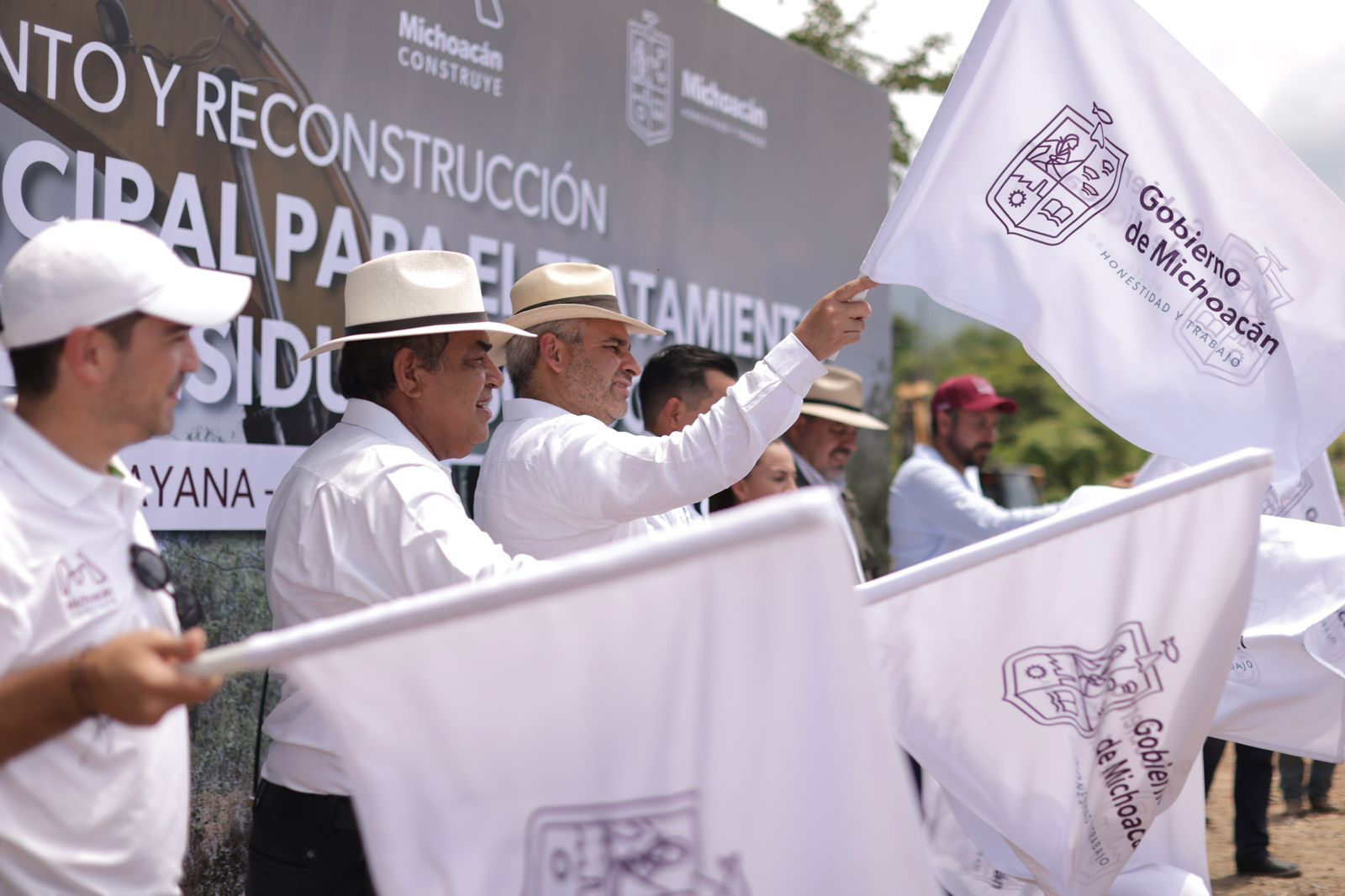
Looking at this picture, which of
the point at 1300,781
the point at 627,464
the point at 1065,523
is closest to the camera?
the point at 1065,523

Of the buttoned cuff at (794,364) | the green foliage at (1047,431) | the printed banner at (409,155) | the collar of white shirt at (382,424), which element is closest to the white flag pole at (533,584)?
the collar of white shirt at (382,424)

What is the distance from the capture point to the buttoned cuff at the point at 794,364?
2.98 metres

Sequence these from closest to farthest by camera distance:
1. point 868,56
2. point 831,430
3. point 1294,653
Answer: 1. point 1294,653
2. point 831,430
3. point 868,56

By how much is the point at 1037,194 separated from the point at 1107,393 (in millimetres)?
531

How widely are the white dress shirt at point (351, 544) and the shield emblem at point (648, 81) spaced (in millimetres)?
3303

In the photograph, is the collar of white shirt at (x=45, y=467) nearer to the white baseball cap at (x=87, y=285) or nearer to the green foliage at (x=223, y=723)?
the white baseball cap at (x=87, y=285)

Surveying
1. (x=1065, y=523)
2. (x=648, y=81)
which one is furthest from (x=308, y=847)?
(x=648, y=81)

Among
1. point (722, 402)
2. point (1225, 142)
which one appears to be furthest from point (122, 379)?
point (1225, 142)

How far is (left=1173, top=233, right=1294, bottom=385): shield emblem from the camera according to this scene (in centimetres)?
330

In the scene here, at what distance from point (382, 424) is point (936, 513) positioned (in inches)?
157

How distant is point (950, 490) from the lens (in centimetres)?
615

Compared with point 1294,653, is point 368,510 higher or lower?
higher

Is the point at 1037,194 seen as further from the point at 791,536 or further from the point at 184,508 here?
the point at 184,508

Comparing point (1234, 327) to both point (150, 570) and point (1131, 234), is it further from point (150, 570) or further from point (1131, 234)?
point (150, 570)
